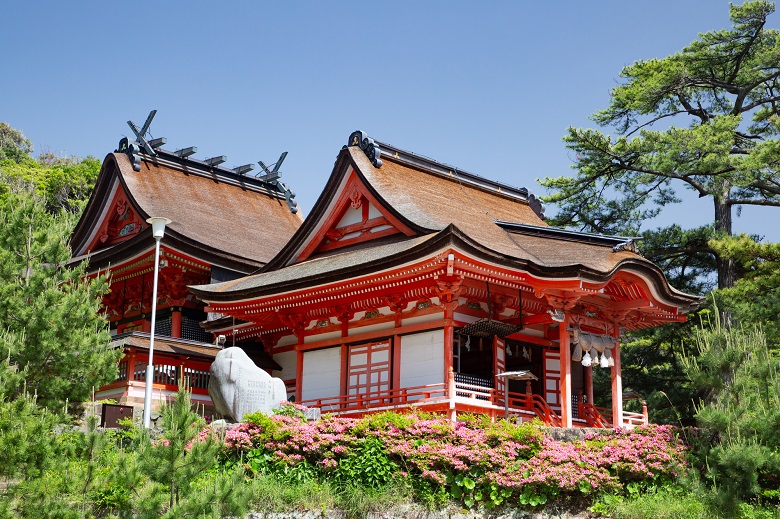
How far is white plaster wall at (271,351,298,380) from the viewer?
84.7 feet

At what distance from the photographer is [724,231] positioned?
2712cm

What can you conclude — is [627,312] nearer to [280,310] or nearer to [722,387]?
[722,387]

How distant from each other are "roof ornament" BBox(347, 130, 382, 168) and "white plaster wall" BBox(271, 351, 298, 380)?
19.3 feet

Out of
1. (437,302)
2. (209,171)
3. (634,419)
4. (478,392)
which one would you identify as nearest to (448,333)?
(437,302)

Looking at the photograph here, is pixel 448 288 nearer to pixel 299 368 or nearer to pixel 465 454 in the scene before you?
pixel 465 454

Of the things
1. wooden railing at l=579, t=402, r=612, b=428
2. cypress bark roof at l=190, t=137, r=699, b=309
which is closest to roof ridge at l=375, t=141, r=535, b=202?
cypress bark roof at l=190, t=137, r=699, b=309

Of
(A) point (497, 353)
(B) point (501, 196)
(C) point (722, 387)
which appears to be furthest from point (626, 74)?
(C) point (722, 387)

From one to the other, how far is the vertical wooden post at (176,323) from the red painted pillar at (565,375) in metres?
12.4

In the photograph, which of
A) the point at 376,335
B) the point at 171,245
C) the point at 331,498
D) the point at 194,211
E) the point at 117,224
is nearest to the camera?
the point at 331,498

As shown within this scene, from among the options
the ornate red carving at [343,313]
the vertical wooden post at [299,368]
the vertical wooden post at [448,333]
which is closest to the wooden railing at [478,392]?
the vertical wooden post at [448,333]

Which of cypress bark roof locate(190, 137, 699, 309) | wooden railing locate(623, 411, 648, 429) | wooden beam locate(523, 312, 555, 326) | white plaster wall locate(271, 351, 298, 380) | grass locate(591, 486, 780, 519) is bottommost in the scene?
grass locate(591, 486, 780, 519)

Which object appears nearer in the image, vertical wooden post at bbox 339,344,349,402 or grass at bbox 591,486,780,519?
grass at bbox 591,486,780,519

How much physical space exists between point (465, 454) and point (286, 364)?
11128mm

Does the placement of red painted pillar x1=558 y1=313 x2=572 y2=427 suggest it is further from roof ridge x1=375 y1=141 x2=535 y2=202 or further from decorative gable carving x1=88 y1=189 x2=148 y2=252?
decorative gable carving x1=88 y1=189 x2=148 y2=252
